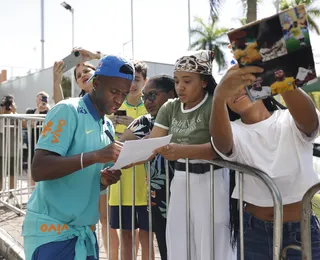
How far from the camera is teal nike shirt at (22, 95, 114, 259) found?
1.86 m

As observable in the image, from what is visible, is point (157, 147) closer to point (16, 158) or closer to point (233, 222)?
point (233, 222)

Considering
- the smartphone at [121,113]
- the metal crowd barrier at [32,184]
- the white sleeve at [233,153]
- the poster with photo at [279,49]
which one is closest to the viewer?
the poster with photo at [279,49]

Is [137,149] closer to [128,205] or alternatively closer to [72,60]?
[128,205]

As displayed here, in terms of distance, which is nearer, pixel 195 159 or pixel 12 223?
pixel 195 159

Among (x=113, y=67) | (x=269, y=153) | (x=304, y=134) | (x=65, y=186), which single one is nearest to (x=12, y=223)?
(x=65, y=186)

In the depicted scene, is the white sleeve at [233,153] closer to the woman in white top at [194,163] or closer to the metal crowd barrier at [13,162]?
the woman in white top at [194,163]

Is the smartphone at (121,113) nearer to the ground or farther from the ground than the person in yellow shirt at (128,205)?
farther from the ground

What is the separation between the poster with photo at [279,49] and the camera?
1.35m

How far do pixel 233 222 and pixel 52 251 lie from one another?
0.95 metres

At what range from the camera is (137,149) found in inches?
75.2

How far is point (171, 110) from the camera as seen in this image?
8.18 ft

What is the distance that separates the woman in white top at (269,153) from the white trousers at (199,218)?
227mm

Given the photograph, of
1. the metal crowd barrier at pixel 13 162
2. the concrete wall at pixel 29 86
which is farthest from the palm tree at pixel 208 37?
the metal crowd barrier at pixel 13 162

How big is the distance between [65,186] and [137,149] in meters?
0.39
